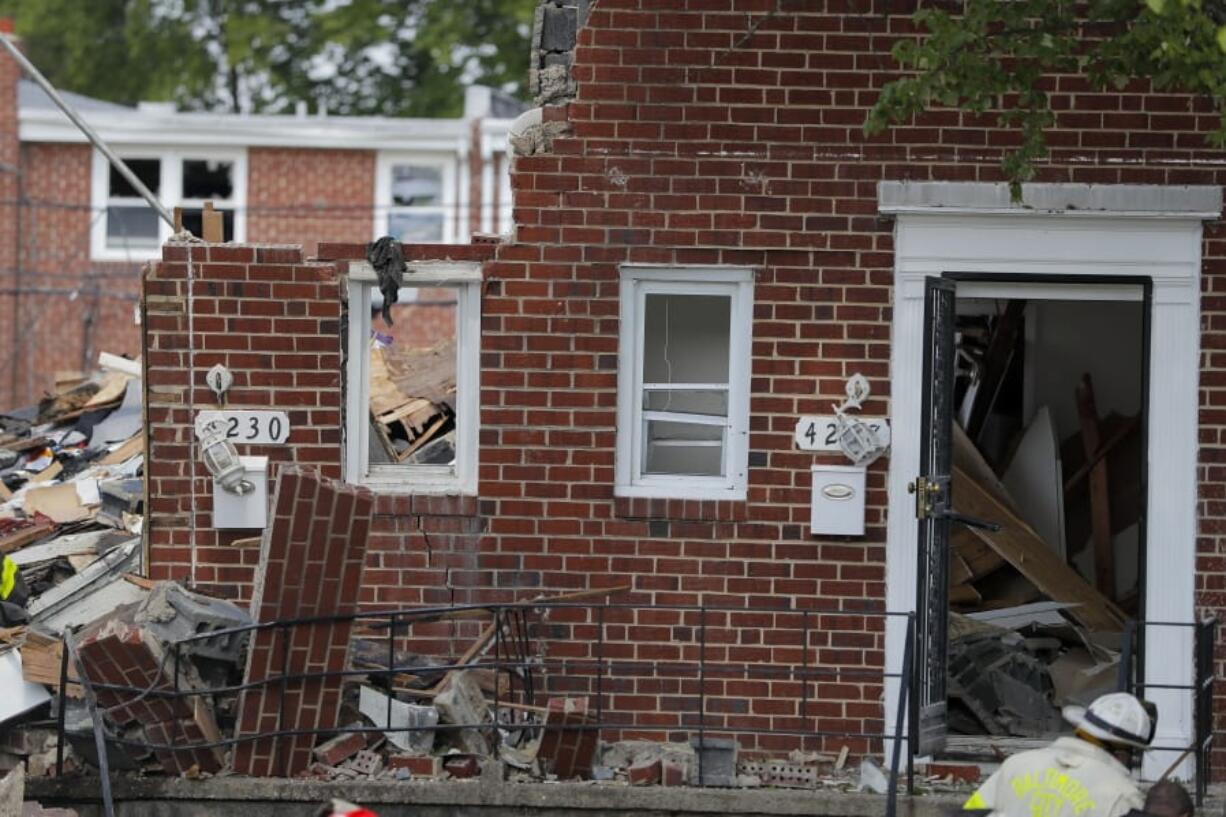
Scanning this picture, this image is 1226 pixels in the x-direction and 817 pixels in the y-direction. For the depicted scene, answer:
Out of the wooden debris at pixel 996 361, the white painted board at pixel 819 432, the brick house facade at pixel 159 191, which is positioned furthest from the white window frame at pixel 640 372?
the brick house facade at pixel 159 191

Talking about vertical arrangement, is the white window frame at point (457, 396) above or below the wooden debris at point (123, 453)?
above

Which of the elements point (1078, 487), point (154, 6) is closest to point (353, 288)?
point (1078, 487)

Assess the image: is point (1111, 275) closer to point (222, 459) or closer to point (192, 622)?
point (222, 459)

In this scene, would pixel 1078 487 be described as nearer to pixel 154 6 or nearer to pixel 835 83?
pixel 835 83

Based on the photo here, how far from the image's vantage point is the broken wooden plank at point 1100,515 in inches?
512

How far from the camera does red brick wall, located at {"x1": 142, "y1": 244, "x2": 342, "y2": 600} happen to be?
10469 mm

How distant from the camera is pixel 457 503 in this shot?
10.5 m

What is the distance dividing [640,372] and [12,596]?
3.56 meters

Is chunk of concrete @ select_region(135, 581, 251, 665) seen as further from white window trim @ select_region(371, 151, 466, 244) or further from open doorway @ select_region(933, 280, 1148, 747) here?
white window trim @ select_region(371, 151, 466, 244)

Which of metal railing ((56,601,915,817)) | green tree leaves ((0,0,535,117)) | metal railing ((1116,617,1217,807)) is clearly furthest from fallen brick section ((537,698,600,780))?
green tree leaves ((0,0,535,117))

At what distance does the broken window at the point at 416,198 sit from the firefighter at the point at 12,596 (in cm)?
2030

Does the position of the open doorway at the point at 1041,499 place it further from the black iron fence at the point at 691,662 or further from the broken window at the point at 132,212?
the broken window at the point at 132,212

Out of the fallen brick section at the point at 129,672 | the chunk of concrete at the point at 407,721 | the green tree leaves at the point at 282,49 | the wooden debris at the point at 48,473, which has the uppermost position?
the green tree leaves at the point at 282,49

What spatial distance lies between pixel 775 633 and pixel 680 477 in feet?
3.00
